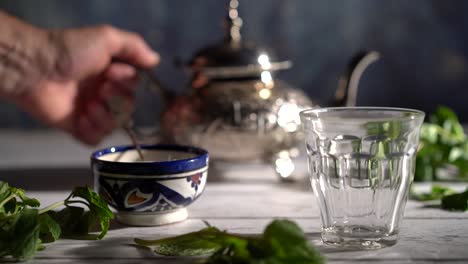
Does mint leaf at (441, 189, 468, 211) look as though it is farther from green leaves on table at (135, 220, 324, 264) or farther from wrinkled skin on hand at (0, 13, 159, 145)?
wrinkled skin on hand at (0, 13, 159, 145)

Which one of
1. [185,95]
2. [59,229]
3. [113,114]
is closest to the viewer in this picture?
[59,229]

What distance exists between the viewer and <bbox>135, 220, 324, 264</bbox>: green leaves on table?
557 millimetres

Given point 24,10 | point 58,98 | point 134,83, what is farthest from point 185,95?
point 24,10

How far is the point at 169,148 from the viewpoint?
0.89 m

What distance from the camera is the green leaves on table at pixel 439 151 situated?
104 centimetres

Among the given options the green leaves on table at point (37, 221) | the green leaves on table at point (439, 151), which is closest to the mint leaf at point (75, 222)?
the green leaves on table at point (37, 221)

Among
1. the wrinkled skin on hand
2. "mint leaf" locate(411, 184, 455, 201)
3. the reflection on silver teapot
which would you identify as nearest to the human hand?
the wrinkled skin on hand

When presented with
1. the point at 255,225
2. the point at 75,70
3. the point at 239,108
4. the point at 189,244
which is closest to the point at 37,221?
the point at 189,244

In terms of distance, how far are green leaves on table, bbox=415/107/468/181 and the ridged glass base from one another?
0.36 metres

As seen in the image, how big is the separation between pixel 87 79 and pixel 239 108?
0.33 metres

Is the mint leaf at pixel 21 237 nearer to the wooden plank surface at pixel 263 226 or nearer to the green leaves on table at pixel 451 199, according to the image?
the wooden plank surface at pixel 263 226

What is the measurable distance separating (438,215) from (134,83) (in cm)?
55

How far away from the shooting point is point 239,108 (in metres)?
1.03

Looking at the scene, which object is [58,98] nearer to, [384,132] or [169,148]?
[169,148]
